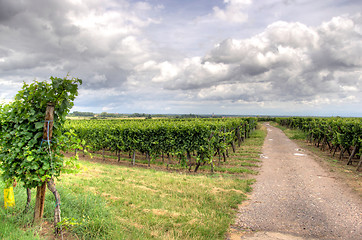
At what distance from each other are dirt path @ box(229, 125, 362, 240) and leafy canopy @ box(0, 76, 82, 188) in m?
4.57

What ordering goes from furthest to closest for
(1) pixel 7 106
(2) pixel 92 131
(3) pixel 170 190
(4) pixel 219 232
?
(2) pixel 92 131
(3) pixel 170 190
(4) pixel 219 232
(1) pixel 7 106

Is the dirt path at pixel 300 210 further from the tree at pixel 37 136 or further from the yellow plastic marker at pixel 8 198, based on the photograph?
the yellow plastic marker at pixel 8 198

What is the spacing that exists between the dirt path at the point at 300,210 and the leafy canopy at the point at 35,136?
457 cm

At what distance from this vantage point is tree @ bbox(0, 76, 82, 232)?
3973mm

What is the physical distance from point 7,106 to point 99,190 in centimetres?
424

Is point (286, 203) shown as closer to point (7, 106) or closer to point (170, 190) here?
point (170, 190)

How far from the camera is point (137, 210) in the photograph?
604cm

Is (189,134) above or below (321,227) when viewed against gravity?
above

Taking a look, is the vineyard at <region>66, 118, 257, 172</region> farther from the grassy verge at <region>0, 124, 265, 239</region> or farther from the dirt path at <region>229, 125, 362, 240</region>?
the grassy verge at <region>0, 124, 265, 239</region>

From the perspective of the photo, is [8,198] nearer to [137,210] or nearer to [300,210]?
[137,210]

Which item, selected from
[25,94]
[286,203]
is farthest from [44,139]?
[286,203]

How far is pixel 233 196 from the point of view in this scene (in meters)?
7.96

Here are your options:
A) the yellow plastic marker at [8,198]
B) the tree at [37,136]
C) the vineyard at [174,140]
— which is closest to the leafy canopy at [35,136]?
the tree at [37,136]

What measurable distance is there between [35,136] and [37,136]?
0.04m
